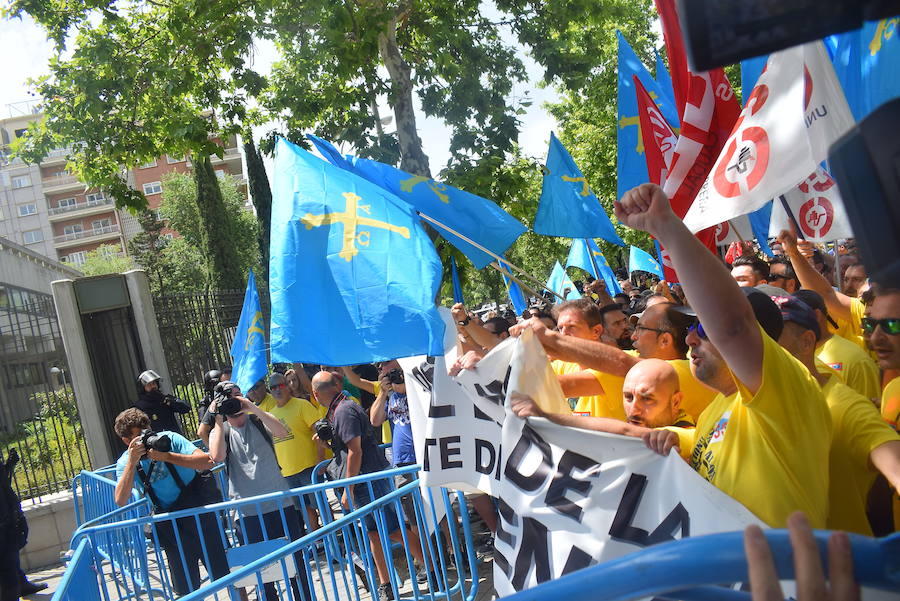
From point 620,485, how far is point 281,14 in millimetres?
8861

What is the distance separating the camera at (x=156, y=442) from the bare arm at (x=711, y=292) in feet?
15.5

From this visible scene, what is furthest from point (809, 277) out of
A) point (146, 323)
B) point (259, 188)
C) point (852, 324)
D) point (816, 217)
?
point (259, 188)

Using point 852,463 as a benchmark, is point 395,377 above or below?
above

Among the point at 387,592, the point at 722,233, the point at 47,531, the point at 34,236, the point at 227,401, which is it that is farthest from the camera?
the point at 34,236

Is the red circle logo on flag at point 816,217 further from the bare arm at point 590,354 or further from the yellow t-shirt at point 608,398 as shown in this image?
the bare arm at point 590,354

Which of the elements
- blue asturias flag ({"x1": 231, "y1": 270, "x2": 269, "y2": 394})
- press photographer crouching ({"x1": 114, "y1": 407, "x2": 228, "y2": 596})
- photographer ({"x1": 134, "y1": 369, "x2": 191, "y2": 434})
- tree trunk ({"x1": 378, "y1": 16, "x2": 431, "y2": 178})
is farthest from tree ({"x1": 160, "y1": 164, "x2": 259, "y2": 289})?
press photographer crouching ({"x1": 114, "y1": 407, "x2": 228, "y2": 596})

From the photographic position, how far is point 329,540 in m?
4.72

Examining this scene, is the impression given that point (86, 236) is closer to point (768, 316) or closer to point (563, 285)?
point (563, 285)

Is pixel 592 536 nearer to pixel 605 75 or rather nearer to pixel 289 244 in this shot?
pixel 289 244

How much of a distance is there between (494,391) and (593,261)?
948 centimetres

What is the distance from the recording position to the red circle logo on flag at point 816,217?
5801mm

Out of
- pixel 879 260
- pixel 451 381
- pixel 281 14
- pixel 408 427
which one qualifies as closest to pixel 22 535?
pixel 408 427

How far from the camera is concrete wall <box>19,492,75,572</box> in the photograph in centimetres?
1015

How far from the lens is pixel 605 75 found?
2211cm
